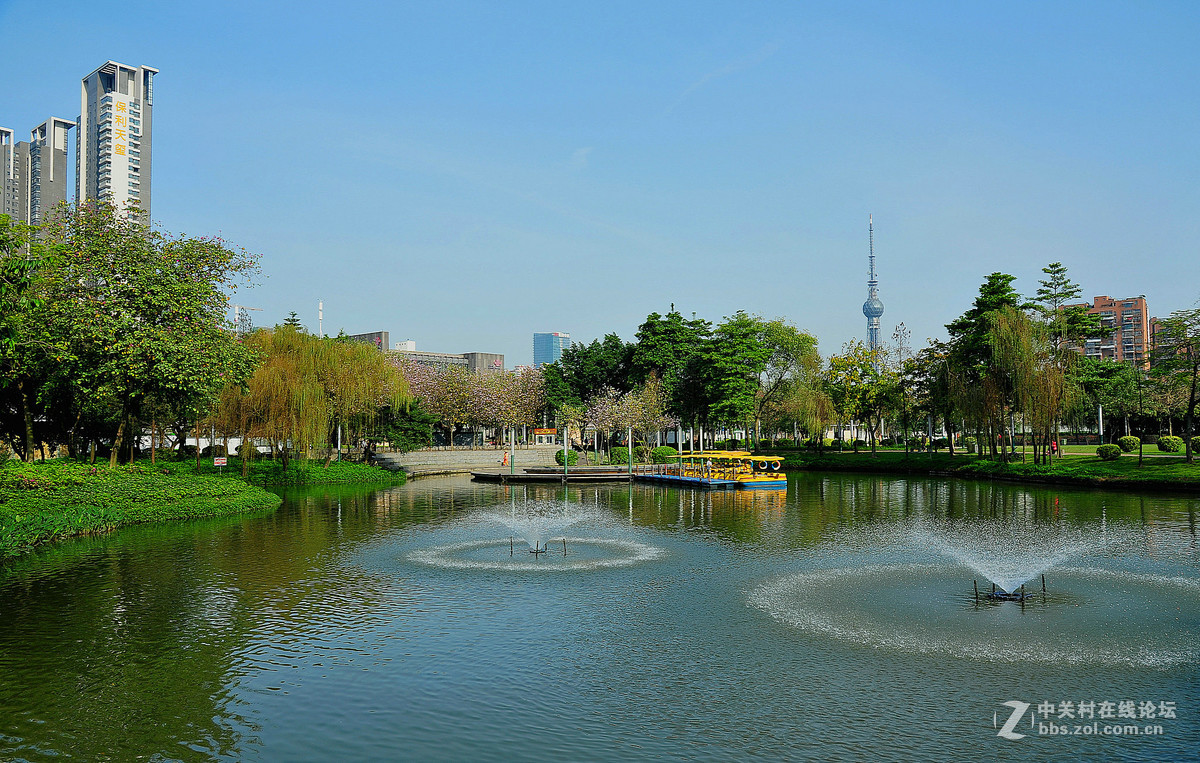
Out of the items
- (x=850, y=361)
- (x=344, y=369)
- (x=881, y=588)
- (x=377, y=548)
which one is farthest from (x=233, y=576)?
(x=850, y=361)

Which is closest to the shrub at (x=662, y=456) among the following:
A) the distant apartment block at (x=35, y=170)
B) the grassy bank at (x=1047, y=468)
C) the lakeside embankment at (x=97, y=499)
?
the grassy bank at (x=1047, y=468)

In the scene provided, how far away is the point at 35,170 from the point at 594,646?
8368 inches

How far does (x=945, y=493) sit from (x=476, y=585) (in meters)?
30.7

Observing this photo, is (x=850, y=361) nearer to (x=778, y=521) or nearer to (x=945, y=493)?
(x=945, y=493)

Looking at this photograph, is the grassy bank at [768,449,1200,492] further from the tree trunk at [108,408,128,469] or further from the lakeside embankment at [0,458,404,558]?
the tree trunk at [108,408,128,469]

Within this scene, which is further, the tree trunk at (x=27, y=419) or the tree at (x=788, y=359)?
the tree at (x=788, y=359)

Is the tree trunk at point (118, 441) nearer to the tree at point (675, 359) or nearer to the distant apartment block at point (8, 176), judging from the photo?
the tree at point (675, 359)

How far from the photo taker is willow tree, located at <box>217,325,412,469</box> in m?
40.8

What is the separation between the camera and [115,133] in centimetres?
15988

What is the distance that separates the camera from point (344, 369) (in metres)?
46.7

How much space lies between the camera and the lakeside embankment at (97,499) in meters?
23.5

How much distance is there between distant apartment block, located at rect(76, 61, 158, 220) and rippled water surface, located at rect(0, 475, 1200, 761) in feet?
537

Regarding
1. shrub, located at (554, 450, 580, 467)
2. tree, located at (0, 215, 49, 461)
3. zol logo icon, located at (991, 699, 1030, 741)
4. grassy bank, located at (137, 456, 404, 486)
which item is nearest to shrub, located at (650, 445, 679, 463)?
shrub, located at (554, 450, 580, 467)

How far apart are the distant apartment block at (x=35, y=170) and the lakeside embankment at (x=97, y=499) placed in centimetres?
17413
